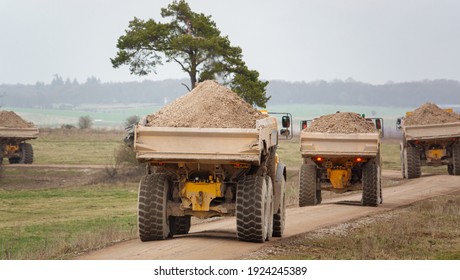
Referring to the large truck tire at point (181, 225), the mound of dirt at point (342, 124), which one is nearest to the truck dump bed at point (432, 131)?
the mound of dirt at point (342, 124)

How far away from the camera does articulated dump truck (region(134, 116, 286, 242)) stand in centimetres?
1622

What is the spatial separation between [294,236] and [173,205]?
9.59 ft

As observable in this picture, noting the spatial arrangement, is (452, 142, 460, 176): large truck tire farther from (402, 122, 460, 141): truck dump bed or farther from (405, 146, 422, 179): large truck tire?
(405, 146, 422, 179): large truck tire

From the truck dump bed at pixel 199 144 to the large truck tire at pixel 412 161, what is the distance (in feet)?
78.0

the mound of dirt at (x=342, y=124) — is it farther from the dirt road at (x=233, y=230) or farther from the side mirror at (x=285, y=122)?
→ the side mirror at (x=285, y=122)

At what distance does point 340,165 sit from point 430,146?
13.4 meters

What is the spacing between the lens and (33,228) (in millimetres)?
26859

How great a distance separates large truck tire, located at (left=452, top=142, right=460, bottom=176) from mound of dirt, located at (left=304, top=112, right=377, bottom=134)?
12.9 metres

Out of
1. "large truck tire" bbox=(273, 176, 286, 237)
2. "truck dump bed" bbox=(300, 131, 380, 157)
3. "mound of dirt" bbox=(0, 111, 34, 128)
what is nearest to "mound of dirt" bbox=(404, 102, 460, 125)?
"truck dump bed" bbox=(300, 131, 380, 157)

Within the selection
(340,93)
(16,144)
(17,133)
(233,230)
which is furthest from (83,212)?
(340,93)

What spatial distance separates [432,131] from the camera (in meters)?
38.0

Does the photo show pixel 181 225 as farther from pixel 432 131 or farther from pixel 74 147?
pixel 74 147

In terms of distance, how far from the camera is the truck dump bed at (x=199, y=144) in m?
16.2

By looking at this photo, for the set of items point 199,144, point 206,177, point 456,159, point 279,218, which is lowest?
point 279,218
